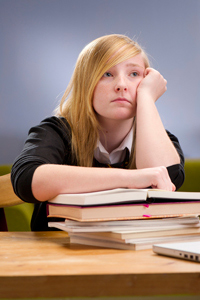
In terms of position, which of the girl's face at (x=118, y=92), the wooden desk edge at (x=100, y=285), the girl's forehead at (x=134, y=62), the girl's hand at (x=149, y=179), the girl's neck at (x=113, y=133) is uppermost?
the girl's forehead at (x=134, y=62)

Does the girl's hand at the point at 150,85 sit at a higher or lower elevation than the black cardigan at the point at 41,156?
higher

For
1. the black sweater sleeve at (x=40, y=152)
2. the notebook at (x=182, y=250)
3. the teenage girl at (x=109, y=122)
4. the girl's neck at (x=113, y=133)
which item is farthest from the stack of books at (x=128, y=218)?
the girl's neck at (x=113, y=133)

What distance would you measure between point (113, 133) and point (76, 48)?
1803 millimetres

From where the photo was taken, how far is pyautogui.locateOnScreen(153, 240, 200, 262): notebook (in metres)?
0.47

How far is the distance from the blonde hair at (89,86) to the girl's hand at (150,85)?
0.25 ft

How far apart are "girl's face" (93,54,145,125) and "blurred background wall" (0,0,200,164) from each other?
5.45 ft

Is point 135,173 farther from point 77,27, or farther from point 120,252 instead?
point 77,27

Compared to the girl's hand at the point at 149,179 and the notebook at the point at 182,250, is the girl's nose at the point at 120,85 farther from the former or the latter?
the notebook at the point at 182,250

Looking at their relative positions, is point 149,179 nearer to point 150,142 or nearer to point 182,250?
point 182,250

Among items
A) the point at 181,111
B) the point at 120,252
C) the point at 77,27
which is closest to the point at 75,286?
the point at 120,252

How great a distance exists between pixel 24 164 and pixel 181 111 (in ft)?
7.08

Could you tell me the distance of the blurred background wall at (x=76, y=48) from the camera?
2785 millimetres

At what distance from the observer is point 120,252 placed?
0.56 m

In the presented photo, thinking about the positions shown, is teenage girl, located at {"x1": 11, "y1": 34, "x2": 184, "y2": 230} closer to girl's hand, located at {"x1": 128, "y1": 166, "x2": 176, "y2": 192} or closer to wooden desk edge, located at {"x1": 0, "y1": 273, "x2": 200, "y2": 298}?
girl's hand, located at {"x1": 128, "y1": 166, "x2": 176, "y2": 192}
